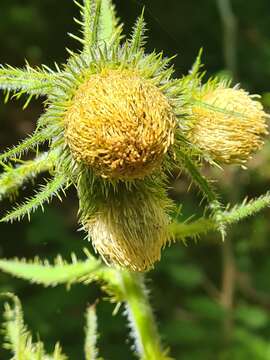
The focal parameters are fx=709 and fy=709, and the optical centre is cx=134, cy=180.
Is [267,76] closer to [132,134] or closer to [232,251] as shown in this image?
[232,251]

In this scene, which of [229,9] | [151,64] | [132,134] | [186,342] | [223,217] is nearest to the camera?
[132,134]

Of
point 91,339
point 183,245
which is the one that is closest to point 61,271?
point 91,339

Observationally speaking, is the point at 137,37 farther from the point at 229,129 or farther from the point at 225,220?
the point at 225,220

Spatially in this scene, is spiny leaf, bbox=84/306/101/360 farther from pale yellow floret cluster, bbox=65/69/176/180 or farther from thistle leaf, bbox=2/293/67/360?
pale yellow floret cluster, bbox=65/69/176/180

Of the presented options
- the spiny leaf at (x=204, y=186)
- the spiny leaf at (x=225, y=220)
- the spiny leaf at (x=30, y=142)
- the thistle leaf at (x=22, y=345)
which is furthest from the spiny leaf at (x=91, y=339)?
the spiny leaf at (x=30, y=142)

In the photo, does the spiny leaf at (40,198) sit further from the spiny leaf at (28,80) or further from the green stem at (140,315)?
the green stem at (140,315)

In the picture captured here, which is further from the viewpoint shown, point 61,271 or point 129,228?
point 61,271

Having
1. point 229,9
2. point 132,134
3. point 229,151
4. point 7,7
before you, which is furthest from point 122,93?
point 7,7
